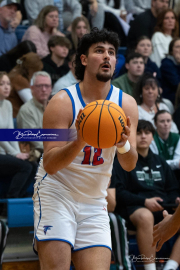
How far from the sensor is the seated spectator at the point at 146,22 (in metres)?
8.22

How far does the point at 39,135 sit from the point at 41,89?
1.95m

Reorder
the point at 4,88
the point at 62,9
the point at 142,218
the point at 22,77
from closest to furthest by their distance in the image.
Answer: the point at 142,218 → the point at 4,88 → the point at 22,77 → the point at 62,9

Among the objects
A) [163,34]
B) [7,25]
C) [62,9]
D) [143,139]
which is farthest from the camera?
[163,34]

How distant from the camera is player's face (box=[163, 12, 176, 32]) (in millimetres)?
8023

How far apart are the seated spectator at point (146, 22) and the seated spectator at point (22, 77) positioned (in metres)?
2.45

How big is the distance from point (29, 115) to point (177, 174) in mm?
2021

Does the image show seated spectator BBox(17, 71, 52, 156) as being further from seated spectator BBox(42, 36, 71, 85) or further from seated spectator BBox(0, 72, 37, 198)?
seated spectator BBox(42, 36, 71, 85)

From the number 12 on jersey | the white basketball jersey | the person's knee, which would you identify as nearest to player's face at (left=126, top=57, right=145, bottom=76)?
the person's knee

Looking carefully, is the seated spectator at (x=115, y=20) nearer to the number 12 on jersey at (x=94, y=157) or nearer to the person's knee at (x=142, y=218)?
the person's knee at (x=142, y=218)

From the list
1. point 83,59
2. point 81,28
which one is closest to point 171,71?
point 81,28

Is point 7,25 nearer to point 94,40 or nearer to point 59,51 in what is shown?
point 59,51

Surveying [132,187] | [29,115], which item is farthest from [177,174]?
[29,115]

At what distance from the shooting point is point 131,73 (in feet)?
21.6

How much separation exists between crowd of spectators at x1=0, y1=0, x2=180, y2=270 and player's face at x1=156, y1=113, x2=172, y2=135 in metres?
0.01
